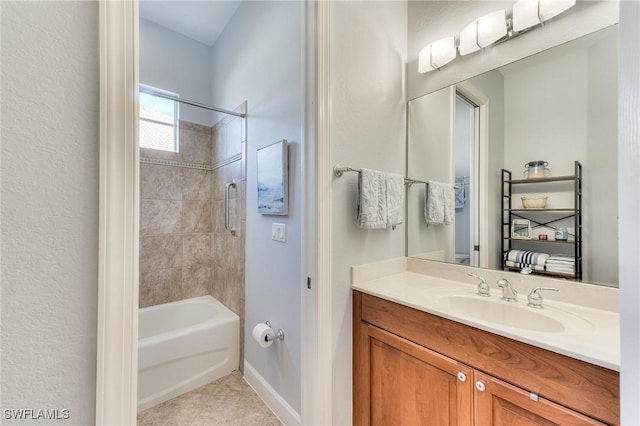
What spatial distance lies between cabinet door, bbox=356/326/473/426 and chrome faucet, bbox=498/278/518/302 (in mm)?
420

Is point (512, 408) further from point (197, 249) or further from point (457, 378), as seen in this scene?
point (197, 249)

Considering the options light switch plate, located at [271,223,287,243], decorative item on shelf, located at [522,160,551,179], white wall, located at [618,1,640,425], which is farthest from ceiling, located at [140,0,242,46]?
white wall, located at [618,1,640,425]

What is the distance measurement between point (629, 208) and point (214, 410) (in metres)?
2.15

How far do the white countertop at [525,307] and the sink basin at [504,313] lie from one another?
0.01m

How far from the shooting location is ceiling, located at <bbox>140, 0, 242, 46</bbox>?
218cm

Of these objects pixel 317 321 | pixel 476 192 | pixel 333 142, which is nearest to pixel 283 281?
pixel 317 321

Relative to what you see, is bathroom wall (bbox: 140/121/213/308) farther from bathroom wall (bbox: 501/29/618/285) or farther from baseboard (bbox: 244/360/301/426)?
bathroom wall (bbox: 501/29/618/285)

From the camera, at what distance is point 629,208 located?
0.49 m

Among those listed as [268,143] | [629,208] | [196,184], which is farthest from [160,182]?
[629,208]

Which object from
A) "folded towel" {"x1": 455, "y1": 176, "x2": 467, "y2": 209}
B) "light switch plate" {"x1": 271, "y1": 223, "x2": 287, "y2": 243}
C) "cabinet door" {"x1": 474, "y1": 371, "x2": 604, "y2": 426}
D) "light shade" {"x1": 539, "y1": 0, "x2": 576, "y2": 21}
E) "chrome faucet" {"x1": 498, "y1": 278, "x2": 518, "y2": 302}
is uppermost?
"light shade" {"x1": 539, "y1": 0, "x2": 576, "y2": 21}

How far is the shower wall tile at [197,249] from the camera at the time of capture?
8.36 feet

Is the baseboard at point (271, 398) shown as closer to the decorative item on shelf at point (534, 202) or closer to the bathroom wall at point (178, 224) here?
the bathroom wall at point (178, 224)

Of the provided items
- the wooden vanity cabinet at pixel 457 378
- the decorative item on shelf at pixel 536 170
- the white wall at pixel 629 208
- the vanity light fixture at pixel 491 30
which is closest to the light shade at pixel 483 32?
the vanity light fixture at pixel 491 30

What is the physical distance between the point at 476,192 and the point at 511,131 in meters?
0.34
